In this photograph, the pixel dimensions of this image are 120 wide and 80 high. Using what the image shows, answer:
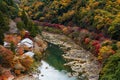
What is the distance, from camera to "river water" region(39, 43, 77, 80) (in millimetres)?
61250

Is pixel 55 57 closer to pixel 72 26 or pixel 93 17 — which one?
pixel 93 17

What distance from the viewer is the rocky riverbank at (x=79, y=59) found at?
211 ft

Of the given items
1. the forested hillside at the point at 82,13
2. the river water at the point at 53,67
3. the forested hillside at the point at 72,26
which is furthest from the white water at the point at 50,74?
the forested hillside at the point at 82,13

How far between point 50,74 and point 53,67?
18.2 feet

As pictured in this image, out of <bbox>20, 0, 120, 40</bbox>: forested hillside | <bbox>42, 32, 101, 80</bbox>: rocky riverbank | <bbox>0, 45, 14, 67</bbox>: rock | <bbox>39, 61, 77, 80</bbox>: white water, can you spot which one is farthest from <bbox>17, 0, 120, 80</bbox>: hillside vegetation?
<bbox>0, 45, 14, 67</bbox>: rock

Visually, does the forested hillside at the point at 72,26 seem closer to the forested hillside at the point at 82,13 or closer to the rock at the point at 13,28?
the forested hillside at the point at 82,13

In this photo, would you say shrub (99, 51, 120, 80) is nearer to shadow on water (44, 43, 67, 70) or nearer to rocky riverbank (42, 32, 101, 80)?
rocky riverbank (42, 32, 101, 80)

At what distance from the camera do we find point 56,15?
12406 centimetres

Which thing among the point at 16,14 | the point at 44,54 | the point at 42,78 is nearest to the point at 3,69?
the point at 42,78

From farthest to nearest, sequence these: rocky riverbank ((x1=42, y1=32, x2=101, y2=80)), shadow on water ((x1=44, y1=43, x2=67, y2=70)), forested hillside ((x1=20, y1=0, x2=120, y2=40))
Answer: forested hillside ((x1=20, y1=0, x2=120, y2=40)) < shadow on water ((x1=44, y1=43, x2=67, y2=70)) < rocky riverbank ((x1=42, y1=32, x2=101, y2=80))

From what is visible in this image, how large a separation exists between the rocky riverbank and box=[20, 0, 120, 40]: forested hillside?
7707mm

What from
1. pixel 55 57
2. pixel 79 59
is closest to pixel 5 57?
pixel 55 57

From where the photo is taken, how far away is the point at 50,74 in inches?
2482

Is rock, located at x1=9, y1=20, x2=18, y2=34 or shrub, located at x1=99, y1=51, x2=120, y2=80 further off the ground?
shrub, located at x1=99, y1=51, x2=120, y2=80
